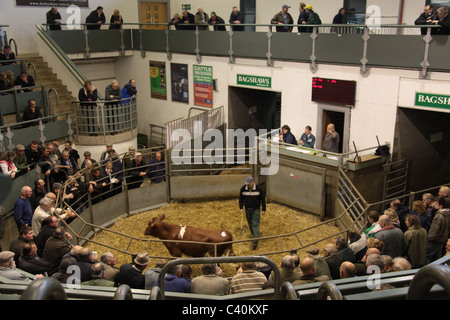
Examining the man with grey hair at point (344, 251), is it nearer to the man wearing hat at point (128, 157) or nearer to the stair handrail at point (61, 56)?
the man wearing hat at point (128, 157)

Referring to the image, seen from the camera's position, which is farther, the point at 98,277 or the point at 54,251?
the point at 54,251

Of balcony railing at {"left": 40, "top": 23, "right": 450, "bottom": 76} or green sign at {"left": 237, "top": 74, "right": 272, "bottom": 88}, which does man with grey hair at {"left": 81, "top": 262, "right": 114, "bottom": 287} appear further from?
green sign at {"left": 237, "top": 74, "right": 272, "bottom": 88}

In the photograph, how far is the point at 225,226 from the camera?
11.8m

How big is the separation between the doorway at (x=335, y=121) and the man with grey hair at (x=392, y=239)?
633 cm

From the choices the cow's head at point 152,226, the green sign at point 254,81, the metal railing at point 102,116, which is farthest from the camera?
the green sign at point 254,81

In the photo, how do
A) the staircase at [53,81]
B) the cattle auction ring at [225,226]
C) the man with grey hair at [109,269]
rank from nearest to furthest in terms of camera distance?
the man with grey hair at [109,269]
the cattle auction ring at [225,226]
the staircase at [53,81]

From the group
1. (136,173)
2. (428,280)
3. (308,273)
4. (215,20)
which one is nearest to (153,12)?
(215,20)

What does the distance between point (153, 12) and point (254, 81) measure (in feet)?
28.6

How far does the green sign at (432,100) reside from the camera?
1123cm

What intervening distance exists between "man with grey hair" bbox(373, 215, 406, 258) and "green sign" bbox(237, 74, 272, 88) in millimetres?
8539

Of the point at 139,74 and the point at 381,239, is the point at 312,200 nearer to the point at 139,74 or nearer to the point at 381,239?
the point at 381,239

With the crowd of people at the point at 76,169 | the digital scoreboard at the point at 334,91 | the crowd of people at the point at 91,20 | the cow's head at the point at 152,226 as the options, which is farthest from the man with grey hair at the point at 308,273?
the crowd of people at the point at 91,20

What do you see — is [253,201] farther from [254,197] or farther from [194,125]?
[194,125]

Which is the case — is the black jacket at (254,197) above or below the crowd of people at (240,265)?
Result: below
